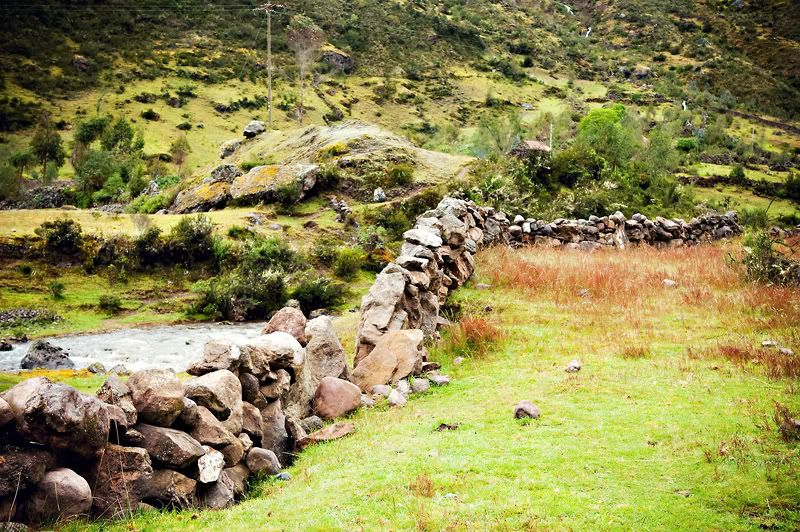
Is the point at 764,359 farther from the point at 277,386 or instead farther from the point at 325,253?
the point at 325,253

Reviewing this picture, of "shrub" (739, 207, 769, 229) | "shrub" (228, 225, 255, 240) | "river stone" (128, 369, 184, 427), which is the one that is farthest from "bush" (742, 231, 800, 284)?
"shrub" (228, 225, 255, 240)

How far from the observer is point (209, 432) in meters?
5.93

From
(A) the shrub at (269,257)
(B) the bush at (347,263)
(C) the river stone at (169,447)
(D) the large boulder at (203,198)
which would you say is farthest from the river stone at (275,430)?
(D) the large boulder at (203,198)

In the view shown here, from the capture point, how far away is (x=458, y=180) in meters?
30.8

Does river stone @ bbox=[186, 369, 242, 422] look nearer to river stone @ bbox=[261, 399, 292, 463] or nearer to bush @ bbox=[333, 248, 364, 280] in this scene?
river stone @ bbox=[261, 399, 292, 463]

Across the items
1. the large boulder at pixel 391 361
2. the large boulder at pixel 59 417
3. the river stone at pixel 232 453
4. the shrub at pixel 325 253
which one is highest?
the large boulder at pixel 59 417

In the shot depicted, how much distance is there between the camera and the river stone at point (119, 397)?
551 cm

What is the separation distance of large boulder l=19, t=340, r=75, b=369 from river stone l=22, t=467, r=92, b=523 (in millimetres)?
10050

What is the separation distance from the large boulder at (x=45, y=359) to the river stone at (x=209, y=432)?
9562 mm

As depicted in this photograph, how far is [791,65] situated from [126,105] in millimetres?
147760

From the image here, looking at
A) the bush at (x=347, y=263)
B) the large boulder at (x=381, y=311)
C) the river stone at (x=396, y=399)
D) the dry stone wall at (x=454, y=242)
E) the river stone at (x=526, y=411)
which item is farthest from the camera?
the bush at (x=347, y=263)

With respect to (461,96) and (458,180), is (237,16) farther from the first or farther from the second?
(458,180)

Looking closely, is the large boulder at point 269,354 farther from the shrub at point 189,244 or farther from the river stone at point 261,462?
the shrub at point 189,244

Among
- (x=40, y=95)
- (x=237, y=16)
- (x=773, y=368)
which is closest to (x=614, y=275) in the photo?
(x=773, y=368)
